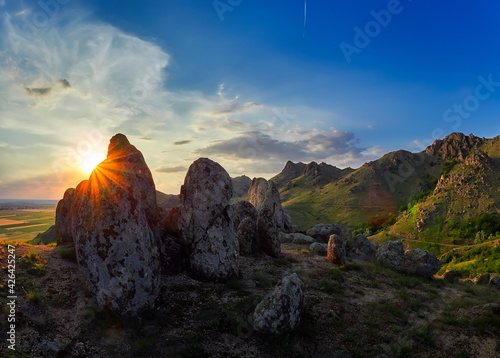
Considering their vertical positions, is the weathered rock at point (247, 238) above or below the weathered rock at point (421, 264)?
above

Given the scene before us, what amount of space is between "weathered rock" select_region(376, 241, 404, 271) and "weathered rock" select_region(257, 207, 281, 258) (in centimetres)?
1025

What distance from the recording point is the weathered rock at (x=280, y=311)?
12.4m

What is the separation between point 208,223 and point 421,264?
19.6m

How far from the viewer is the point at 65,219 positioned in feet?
68.0

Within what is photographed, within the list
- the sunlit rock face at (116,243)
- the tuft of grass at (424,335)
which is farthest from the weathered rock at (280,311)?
the tuft of grass at (424,335)

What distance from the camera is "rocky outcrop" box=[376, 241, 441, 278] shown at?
80.1ft

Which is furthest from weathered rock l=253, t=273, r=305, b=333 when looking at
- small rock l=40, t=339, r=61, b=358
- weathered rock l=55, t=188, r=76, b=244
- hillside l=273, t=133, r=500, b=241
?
hillside l=273, t=133, r=500, b=241

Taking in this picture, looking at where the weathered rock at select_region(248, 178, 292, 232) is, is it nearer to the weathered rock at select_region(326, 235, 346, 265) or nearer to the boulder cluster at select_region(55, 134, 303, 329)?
the weathered rock at select_region(326, 235, 346, 265)

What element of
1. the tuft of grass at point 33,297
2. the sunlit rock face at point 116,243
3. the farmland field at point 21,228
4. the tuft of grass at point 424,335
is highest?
the sunlit rock face at point 116,243

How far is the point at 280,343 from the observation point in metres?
11.9

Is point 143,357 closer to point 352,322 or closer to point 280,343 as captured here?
point 280,343

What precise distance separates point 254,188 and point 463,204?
5341 centimetres

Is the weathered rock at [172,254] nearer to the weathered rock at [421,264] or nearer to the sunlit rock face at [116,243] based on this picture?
the sunlit rock face at [116,243]

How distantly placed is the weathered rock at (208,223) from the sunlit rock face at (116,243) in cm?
327
